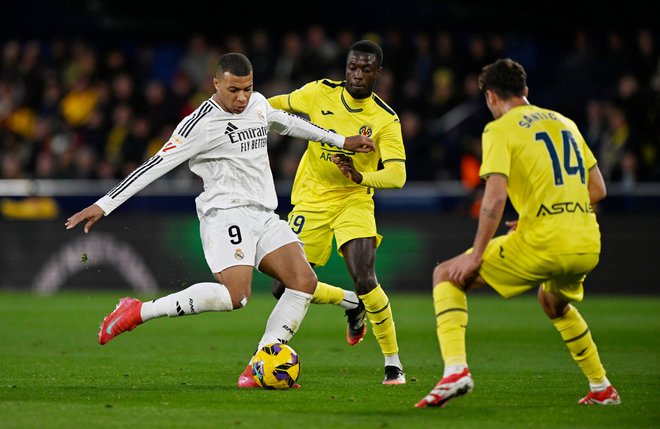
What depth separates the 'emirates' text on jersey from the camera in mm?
7883

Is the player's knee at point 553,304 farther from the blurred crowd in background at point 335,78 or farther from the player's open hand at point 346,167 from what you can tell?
the blurred crowd in background at point 335,78

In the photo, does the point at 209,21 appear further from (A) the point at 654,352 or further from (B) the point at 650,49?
(A) the point at 654,352

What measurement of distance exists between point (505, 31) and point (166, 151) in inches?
547

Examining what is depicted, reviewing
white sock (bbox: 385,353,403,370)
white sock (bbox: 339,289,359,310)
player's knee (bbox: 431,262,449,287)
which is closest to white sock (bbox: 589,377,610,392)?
player's knee (bbox: 431,262,449,287)

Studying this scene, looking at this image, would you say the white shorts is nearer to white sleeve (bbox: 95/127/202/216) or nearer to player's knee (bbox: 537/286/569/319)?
white sleeve (bbox: 95/127/202/216)

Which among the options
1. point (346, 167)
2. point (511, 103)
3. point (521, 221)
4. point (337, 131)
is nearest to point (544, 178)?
point (521, 221)

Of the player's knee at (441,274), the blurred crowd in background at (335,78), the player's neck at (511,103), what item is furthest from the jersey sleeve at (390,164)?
the blurred crowd in background at (335,78)

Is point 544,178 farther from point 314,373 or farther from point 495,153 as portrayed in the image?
point 314,373

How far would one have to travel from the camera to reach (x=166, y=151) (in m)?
7.87

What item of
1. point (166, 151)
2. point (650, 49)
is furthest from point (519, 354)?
→ point (650, 49)

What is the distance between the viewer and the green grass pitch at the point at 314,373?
6.50 m

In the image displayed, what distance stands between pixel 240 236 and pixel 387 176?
132cm

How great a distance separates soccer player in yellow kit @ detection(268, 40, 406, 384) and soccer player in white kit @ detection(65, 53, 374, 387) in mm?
655

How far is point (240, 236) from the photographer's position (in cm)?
794
